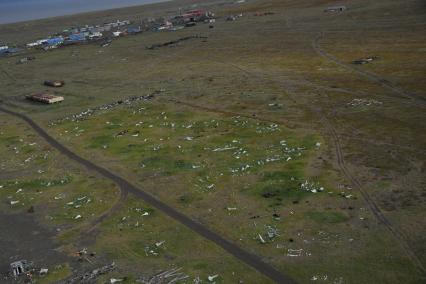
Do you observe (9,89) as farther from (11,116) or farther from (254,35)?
(254,35)

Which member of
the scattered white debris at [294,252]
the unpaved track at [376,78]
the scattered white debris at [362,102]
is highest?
the unpaved track at [376,78]

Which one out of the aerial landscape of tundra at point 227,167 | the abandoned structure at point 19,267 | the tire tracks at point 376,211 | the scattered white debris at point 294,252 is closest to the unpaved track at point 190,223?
the aerial landscape of tundra at point 227,167

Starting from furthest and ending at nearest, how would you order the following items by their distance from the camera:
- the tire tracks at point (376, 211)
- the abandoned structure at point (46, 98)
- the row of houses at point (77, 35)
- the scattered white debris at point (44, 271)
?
1. the row of houses at point (77, 35)
2. the abandoned structure at point (46, 98)
3. the scattered white debris at point (44, 271)
4. the tire tracks at point (376, 211)

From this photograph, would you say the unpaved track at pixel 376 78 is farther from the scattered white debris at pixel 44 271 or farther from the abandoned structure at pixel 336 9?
the abandoned structure at pixel 336 9

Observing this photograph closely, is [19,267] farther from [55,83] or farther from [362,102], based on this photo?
[55,83]

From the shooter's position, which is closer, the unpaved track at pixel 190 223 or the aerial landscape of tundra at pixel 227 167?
the unpaved track at pixel 190 223

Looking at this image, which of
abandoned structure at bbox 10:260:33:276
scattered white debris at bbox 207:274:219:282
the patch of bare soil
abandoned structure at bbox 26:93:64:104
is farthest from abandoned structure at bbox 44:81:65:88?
scattered white debris at bbox 207:274:219:282

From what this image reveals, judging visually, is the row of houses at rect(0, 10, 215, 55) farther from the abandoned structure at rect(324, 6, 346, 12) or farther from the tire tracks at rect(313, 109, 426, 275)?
the tire tracks at rect(313, 109, 426, 275)
